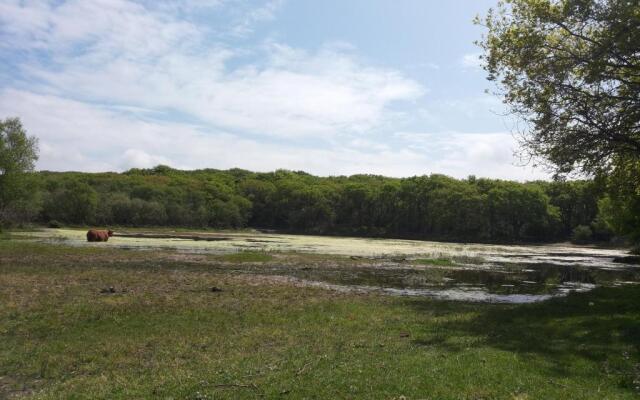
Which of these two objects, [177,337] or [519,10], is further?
[519,10]

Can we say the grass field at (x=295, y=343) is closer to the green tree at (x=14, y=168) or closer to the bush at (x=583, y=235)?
the green tree at (x=14, y=168)

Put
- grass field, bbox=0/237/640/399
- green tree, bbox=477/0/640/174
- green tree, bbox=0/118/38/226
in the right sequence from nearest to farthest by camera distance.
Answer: grass field, bbox=0/237/640/399 → green tree, bbox=477/0/640/174 → green tree, bbox=0/118/38/226

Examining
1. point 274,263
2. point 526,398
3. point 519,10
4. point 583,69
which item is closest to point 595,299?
point 583,69

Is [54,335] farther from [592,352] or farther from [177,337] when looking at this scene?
[592,352]

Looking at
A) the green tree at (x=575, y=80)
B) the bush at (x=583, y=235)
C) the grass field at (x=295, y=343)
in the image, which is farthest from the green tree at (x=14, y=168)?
the bush at (x=583, y=235)

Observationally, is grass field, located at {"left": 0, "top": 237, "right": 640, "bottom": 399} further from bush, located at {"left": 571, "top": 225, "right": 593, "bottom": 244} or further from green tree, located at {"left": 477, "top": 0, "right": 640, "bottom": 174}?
bush, located at {"left": 571, "top": 225, "right": 593, "bottom": 244}

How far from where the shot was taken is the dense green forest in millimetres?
125556

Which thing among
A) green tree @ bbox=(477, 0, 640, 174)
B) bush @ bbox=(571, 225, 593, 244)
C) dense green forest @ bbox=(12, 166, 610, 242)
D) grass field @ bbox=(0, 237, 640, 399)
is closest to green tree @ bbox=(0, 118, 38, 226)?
dense green forest @ bbox=(12, 166, 610, 242)

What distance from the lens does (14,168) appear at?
241 feet

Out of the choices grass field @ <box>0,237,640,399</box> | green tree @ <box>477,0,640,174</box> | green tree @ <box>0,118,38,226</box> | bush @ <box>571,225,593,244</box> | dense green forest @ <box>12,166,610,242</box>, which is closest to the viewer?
grass field @ <box>0,237,640,399</box>

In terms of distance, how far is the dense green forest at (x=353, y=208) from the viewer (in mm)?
125556

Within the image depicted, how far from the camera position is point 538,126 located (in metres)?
23.2

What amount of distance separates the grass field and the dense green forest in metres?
100

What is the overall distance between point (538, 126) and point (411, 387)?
16260 millimetres
